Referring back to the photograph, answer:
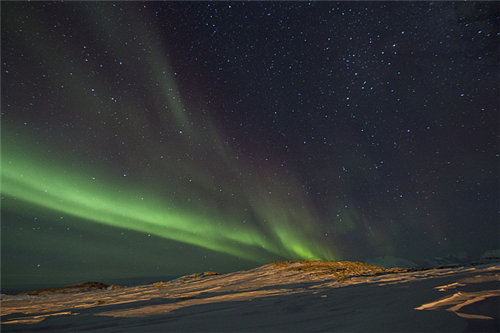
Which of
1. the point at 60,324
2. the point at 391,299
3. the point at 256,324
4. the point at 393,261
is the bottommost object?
the point at 393,261

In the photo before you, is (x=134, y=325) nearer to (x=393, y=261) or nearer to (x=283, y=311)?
(x=283, y=311)

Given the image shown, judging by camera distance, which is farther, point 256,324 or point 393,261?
point 393,261

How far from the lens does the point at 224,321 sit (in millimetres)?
2779

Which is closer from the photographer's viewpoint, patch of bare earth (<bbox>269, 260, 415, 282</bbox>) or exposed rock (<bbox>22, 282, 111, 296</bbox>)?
patch of bare earth (<bbox>269, 260, 415, 282</bbox>)

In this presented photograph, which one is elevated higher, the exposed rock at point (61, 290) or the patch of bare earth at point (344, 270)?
the exposed rock at point (61, 290)

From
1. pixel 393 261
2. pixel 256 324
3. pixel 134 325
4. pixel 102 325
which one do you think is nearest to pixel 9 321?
pixel 102 325

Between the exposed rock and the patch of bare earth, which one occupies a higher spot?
the exposed rock

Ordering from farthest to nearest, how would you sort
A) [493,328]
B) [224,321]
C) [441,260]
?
[441,260] < [224,321] < [493,328]

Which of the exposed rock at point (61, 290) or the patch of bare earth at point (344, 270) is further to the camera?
the exposed rock at point (61, 290)

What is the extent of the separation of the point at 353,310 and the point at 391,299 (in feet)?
2.92

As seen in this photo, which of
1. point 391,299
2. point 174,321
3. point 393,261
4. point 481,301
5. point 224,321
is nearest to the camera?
point 481,301

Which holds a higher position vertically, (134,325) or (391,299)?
(134,325)

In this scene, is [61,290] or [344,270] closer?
[344,270]

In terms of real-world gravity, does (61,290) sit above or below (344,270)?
above
